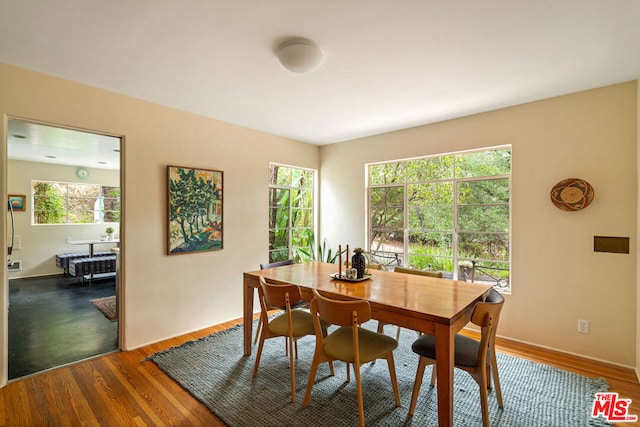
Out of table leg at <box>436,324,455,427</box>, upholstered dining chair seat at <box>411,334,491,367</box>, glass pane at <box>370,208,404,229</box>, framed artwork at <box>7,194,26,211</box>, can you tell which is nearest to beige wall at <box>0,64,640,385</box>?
glass pane at <box>370,208,404,229</box>

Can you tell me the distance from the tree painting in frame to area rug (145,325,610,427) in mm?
1140

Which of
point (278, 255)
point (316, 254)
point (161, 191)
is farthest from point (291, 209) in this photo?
point (161, 191)

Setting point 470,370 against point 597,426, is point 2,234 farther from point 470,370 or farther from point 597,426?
point 597,426

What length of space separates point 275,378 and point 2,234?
237 centimetres

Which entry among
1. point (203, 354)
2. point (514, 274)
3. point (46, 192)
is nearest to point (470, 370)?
point (514, 274)

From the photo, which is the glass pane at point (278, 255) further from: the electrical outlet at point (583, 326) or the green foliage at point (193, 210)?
the electrical outlet at point (583, 326)

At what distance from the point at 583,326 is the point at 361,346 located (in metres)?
2.31

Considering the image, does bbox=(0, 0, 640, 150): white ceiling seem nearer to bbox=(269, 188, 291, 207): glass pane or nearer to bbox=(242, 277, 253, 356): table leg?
bbox=(269, 188, 291, 207): glass pane

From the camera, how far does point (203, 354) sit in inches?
110

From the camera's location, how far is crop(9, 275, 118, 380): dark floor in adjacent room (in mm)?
2727

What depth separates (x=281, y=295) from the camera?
85.7 inches

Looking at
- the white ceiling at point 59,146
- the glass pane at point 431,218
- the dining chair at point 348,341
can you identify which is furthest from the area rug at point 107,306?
the glass pane at point 431,218

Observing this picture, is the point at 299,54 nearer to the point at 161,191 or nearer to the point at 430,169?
the point at 161,191

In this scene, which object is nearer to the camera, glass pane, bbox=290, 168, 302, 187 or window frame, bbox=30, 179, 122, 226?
glass pane, bbox=290, 168, 302, 187
